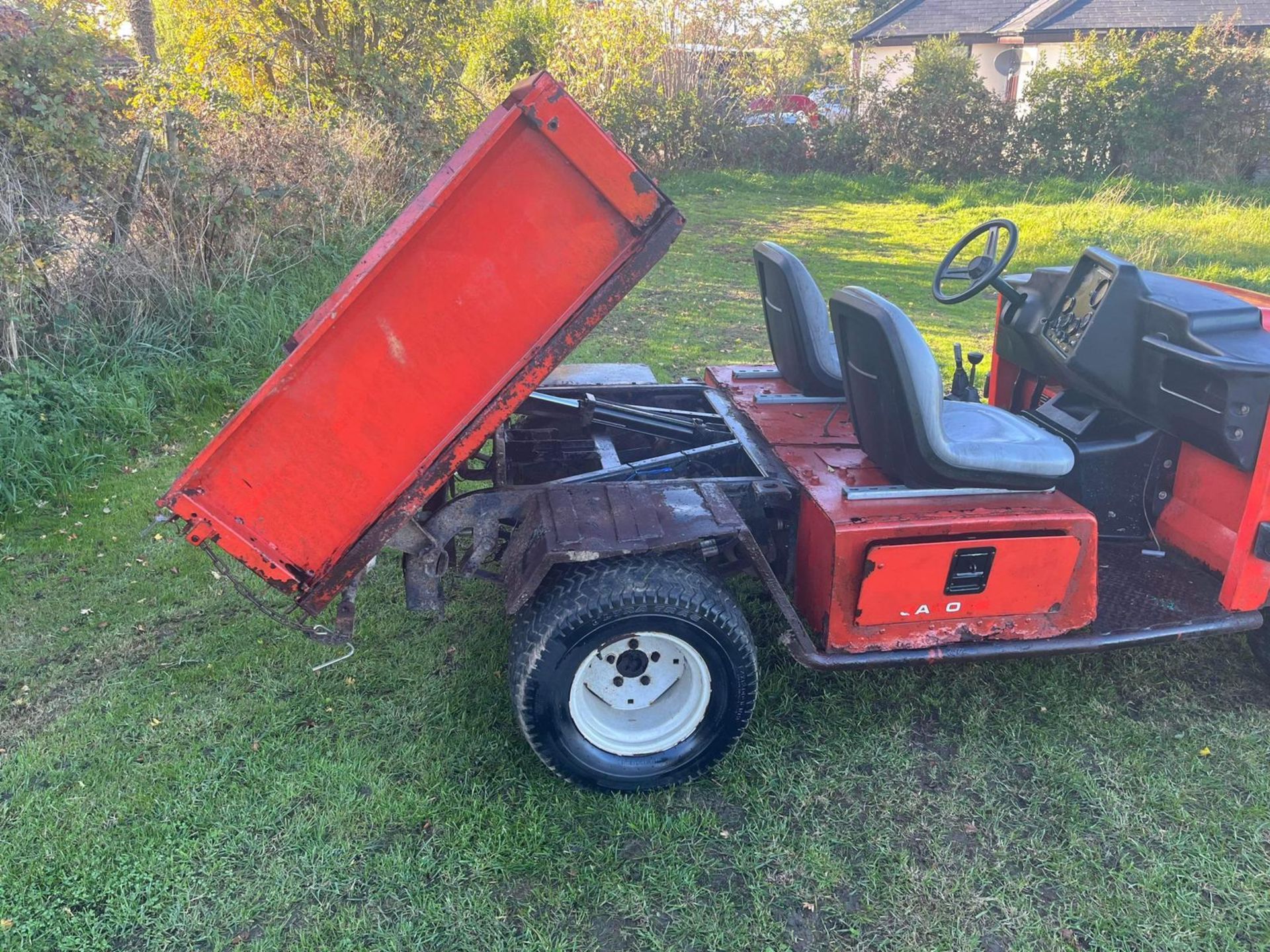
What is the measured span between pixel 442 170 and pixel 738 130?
14.3 m

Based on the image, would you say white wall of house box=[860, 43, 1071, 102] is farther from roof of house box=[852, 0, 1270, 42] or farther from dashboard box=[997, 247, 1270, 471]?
dashboard box=[997, 247, 1270, 471]

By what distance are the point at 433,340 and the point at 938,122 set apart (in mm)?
14939

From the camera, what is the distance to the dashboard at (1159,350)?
10.1 feet

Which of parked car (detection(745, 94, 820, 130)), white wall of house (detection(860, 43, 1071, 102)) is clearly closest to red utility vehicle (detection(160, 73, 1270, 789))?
parked car (detection(745, 94, 820, 130))

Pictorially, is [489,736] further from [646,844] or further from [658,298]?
[658,298]

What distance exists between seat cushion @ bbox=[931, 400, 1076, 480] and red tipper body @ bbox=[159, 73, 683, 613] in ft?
4.32

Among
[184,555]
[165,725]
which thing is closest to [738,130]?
[184,555]

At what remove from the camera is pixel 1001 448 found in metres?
3.17

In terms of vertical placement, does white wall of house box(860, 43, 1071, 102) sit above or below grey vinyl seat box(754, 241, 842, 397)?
above

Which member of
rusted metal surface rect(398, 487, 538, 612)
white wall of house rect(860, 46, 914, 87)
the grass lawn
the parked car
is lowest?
the grass lawn

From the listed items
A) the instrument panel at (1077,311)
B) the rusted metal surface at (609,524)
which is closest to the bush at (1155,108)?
the instrument panel at (1077,311)

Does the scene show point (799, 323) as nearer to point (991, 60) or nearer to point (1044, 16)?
point (1044, 16)

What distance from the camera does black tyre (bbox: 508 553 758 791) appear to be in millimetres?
2795

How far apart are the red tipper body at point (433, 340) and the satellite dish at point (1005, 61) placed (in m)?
26.0
